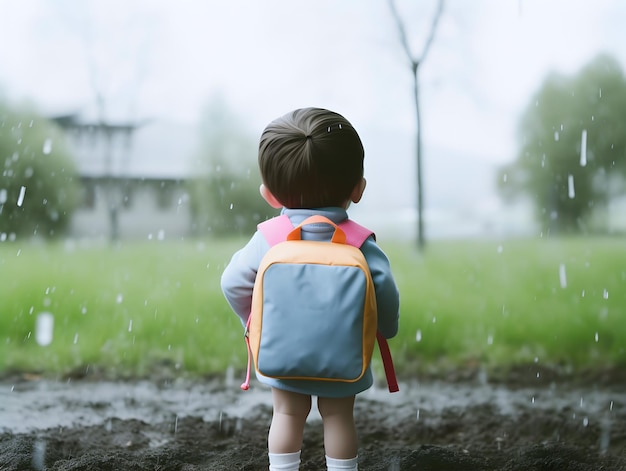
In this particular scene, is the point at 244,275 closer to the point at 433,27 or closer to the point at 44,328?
the point at 44,328

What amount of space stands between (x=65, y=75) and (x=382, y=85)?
111 centimetres

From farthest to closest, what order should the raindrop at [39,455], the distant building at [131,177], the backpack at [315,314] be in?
the distant building at [131,177] < the raindrop at [39,455] < the backpack at [315,314]

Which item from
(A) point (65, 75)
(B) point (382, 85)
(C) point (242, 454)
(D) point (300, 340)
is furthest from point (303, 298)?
(A) point (65, 75)

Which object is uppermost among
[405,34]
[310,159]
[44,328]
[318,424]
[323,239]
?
[405,34]

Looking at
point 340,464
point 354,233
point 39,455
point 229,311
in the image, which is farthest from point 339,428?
point 229,311

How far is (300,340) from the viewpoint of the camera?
1.17 meters

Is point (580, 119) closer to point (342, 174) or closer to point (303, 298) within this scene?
point (342, 174)

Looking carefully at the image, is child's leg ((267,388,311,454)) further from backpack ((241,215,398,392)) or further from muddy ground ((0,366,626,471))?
muddy ground ((0,366,626,471))

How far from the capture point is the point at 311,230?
1251 mm

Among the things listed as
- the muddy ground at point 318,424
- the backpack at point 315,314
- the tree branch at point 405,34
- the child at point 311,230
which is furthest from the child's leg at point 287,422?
the tree branch at point 405,34

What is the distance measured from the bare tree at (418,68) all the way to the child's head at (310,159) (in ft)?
4.40

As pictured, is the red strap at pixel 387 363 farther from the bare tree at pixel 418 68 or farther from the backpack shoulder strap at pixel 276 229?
the bare tree at pixel 418 68

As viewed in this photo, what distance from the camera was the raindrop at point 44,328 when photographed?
2.45m

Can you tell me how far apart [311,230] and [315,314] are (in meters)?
0.16
